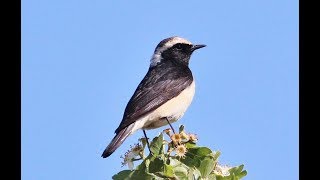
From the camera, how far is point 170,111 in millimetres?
8234

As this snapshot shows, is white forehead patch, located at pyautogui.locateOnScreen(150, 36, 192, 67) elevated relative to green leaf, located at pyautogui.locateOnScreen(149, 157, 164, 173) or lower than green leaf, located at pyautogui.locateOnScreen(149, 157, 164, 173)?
elevated

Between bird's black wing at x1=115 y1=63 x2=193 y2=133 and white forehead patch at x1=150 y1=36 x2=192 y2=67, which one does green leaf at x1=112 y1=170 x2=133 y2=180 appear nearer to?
bird's black wing at x1=115 y1=63 x2=193 y2=133

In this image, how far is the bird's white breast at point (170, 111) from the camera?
8018 mm

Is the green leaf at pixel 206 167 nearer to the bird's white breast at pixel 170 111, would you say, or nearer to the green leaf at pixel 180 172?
the green leaf at pixel 180 172

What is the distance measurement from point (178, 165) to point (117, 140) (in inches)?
89.0

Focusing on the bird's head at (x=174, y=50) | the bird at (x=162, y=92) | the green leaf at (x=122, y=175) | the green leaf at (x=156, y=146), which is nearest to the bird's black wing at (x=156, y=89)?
the bird at (x=162, y=92)

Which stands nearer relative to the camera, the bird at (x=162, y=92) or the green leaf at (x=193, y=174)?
the green leaf at (x=193, y=174)

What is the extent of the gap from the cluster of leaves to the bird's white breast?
2.55 m

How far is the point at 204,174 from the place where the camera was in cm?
487

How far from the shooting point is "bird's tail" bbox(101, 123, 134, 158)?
260 inches

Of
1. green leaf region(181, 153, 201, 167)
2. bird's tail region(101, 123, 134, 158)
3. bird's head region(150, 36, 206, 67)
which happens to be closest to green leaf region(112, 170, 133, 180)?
green leaf region(181, 153, 201, 167)

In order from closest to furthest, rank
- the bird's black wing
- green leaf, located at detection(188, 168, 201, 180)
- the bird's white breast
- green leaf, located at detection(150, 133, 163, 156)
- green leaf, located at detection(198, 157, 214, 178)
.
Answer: green leaf, located at detection(188, 168, 201, 180) → green leaf, located at detection(198, 157, 214, 178) → green leaf, located at detection(150, 133, 163, 156) → the bird's black wing → the bird's white breast
